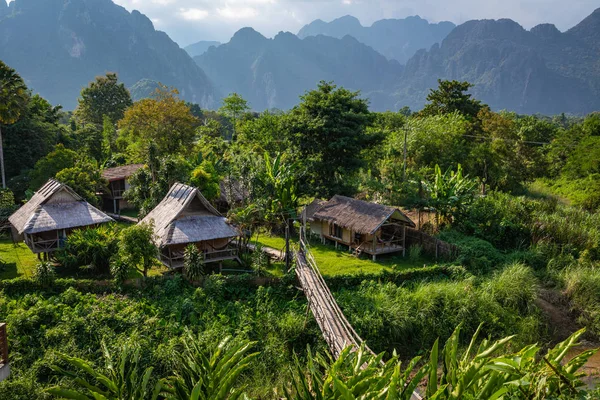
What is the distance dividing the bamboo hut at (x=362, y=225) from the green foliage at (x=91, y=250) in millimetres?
8893

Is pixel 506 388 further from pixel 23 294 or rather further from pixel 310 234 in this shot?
pixel 310 234

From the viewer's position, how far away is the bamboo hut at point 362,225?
17922 mm

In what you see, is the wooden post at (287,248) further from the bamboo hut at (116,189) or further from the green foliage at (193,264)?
the bamboo hut at (116,189)

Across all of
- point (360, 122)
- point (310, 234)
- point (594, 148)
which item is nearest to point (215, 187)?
point (310, 234)

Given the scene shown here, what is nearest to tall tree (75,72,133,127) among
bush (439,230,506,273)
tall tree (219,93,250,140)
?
tall tree (219,93,250,140)

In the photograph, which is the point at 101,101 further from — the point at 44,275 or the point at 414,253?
the point at 414,253

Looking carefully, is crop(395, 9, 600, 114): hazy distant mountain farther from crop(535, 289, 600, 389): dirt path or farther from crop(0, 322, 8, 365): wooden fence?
crop(0, 322, 8, 365): wooden fence

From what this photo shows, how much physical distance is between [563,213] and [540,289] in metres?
6.67

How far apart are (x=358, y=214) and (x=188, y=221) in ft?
23.3

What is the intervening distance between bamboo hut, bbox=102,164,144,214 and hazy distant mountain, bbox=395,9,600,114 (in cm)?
16116

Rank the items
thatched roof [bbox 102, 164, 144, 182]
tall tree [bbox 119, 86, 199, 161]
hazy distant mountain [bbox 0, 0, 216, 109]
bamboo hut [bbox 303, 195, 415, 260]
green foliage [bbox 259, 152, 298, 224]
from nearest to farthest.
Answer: bamboo hut [bbox 303, 195, 415, 260] → green foliage [bbox 259, 152, 298, 224] → thatched roof [bbox 102, 164, 144, 182] → tall tree [bbox 119, 86, 199, 161] → hazy distant mountain [bbox 0, 0, 216, 109]

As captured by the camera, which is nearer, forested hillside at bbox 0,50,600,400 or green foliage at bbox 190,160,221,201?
forested hillside at bbox 0,50,600,400

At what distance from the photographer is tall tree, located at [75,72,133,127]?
42.2 m

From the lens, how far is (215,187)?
22.6 m
